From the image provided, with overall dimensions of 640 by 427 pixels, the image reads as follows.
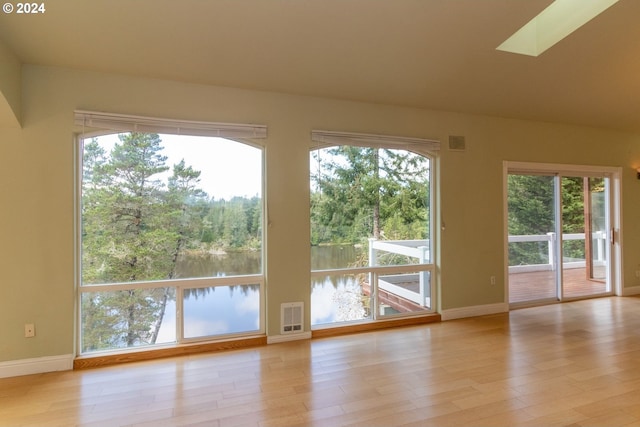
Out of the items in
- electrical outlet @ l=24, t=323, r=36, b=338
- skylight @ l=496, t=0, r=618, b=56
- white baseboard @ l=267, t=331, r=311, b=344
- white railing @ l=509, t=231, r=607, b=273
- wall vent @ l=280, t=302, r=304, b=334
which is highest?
skylight @ l=496, t=0, r=618, b=56

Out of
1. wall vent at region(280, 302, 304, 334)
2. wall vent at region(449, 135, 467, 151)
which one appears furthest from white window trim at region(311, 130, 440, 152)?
wall vent at region(280, 302, 304, 334)

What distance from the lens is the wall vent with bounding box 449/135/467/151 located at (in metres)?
4.15

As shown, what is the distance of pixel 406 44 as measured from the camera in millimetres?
2836

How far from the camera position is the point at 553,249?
482 cm

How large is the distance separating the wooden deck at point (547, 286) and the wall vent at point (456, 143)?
6.55ft

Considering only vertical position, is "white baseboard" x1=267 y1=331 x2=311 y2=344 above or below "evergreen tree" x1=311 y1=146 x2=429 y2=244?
below

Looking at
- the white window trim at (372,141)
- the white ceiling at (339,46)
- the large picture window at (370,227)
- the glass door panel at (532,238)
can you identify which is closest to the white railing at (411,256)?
the large picture window at (370,227)

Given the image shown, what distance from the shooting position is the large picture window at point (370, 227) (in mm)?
3674

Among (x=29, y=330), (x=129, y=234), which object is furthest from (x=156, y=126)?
(x=29, y=330)

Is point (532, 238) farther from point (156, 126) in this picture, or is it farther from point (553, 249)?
point (156, 126)

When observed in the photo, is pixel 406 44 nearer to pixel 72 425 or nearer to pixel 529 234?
pixel 529 234

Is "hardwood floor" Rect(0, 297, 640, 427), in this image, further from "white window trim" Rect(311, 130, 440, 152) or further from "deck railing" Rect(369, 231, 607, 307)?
"white window trim" Rect(311, 130, 440, 152)

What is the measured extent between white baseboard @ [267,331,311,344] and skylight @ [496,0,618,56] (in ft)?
11.4

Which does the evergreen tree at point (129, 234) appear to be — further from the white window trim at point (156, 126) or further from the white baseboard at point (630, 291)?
the white baseboard at point (630, 291)
